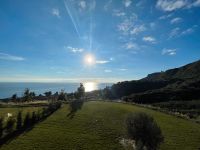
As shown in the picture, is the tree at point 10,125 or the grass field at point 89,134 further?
the tree at point 10,125

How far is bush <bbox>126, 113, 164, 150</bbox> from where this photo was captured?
34.8 meters

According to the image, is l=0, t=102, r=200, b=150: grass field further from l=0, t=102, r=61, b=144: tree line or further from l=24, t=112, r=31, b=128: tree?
l=24, t=112, r=31, b=128: tree

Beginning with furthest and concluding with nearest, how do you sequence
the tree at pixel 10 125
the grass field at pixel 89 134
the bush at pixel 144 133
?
1. the tree at pixel 10 125
2. the grass field at pixel 89 134
3. the bush at pixel 144 133

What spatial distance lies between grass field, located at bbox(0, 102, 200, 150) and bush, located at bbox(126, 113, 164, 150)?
6775mm

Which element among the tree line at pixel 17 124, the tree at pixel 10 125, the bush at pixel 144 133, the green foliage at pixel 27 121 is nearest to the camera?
the bush at pixel 144 133

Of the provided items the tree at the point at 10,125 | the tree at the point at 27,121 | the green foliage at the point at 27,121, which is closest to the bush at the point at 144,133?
the tree at the point at 10,125

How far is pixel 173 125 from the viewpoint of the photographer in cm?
5709

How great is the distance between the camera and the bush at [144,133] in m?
34.8

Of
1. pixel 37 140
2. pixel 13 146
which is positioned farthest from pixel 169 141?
pixel 13 146

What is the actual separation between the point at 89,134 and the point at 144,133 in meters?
16.1

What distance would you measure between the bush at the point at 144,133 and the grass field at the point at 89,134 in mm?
6775

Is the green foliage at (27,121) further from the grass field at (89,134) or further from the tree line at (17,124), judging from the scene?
the grass field at (89,134)

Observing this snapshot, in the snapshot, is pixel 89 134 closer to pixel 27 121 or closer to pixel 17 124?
pixel 27 121

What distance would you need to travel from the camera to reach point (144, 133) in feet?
114
